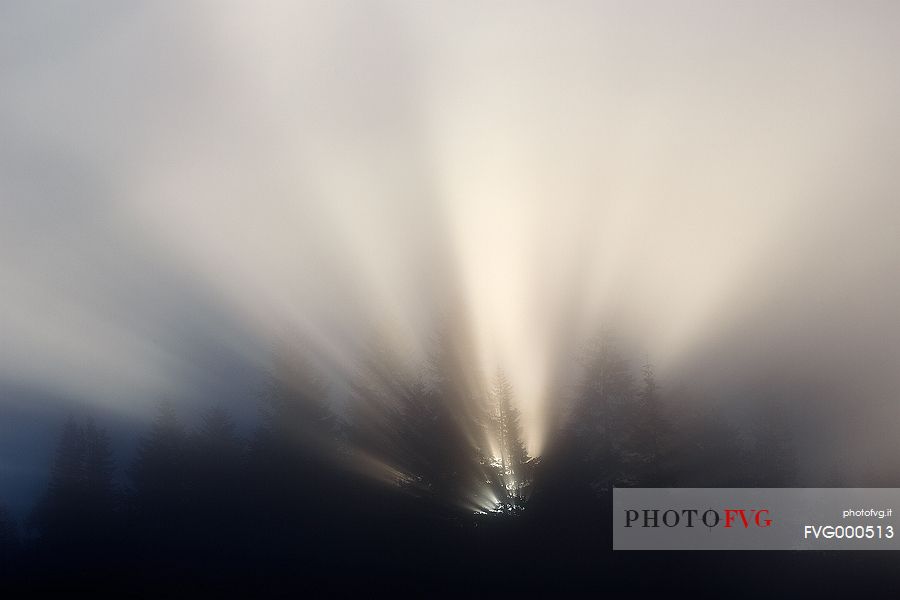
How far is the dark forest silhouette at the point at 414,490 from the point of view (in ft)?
115

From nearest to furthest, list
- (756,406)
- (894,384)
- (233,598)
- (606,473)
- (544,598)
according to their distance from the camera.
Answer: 1. (544,598)
2. (233,598)
3. (606,473)
4. (756,406)
5. (894,384)

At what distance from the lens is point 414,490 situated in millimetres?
42875

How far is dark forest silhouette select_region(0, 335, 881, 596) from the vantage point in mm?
35062

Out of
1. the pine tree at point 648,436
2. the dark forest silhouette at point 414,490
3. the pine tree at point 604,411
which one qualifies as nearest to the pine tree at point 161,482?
the dark forest silhouette at point 414,490

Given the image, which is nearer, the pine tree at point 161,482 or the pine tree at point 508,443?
the pine tree at point 508,443

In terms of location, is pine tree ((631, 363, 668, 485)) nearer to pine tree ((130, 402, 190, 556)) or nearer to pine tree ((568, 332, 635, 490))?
pine tree ((568, 332, 635, 490))

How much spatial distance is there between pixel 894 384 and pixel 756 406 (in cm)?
1899

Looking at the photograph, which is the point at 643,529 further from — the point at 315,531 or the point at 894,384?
the point at 894,384

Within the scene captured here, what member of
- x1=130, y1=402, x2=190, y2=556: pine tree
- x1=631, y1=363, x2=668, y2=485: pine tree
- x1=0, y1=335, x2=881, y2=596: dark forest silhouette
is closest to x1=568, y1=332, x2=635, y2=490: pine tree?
x1=0, y1=335, x2=881, y2=596: dark forest silhouette

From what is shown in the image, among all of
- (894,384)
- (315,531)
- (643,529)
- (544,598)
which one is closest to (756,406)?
(894,384)

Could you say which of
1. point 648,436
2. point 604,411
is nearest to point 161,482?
point 604,411

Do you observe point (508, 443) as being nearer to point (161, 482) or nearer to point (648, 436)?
point (648, 436)

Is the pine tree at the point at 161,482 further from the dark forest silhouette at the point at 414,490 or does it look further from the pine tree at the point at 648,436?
the pine tree at the point at 648,436

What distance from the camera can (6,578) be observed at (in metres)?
45.1
